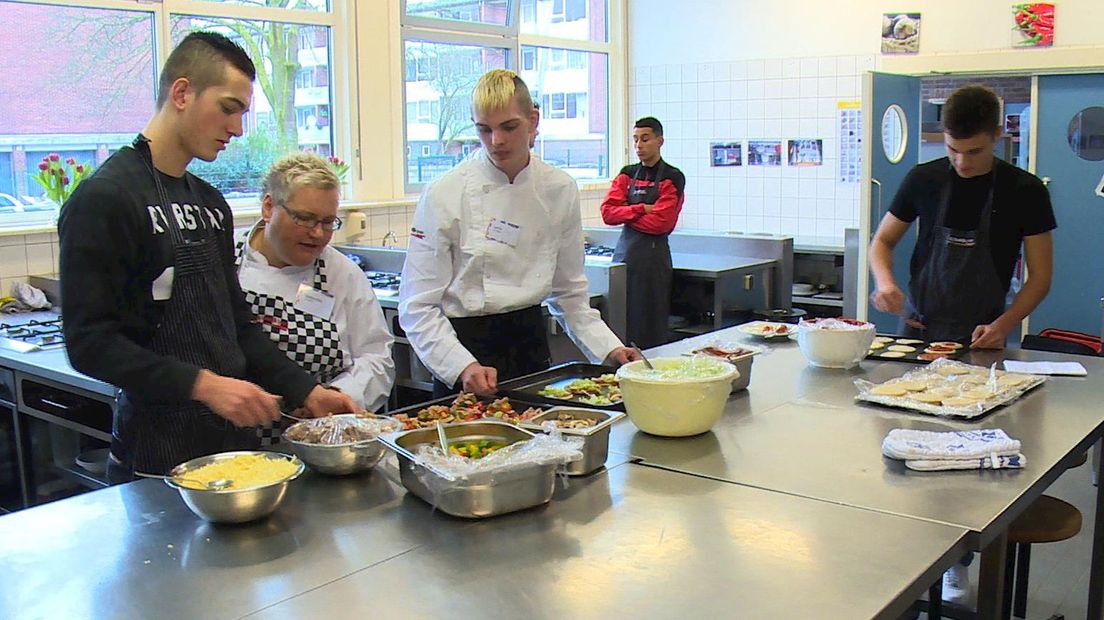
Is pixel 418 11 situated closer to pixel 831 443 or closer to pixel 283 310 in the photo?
pixel 283 310

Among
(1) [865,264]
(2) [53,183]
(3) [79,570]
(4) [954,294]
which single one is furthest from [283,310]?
(1) [865,264]

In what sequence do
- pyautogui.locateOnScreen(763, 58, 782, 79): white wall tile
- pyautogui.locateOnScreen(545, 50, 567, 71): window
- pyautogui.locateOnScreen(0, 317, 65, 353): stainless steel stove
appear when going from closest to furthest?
pyautogui.locateOnScreen(0, 317, 65, 353): stainless steel stove, pyautogui.locateOnScreen(763, 58, 782, 79): white wall tile, pyautogui.locateOnScreen(545, 50, 567, 71): window

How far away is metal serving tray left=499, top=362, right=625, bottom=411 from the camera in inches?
94.3

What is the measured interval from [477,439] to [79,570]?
0.71 metres

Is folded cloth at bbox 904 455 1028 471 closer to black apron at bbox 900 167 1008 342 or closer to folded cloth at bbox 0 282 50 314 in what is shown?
black apron at bbox 900 167 1008 342

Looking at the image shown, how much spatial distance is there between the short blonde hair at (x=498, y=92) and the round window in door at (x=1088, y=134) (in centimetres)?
429

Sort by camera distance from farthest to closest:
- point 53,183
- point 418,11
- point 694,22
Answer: point 694,22 → point 418,11 → point 53,183

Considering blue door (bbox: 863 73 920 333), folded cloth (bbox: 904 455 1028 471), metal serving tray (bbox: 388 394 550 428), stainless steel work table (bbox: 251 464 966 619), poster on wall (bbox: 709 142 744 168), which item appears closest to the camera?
stainless steel work table (bbox: 251 464 966 619)

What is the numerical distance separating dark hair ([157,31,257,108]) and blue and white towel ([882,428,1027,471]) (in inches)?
61.4

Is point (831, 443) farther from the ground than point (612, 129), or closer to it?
closer to it

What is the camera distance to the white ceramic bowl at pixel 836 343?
2.84 m

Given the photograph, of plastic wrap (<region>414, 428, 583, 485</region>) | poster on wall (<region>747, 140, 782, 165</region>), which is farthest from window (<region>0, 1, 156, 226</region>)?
poster on wall (<region>747, 140, 782, 165</region>)

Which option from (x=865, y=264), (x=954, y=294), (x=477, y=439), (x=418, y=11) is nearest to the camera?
(x=477, y=439)

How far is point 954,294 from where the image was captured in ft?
10.8
